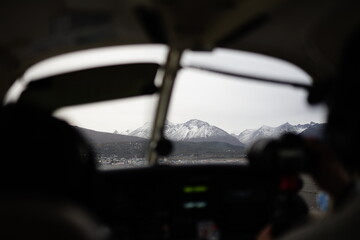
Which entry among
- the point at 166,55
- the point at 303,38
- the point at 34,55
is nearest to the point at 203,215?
the point at 166,55

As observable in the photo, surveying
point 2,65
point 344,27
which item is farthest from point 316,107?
point 2,65

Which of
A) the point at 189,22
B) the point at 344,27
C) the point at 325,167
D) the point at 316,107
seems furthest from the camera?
the point at 189,22

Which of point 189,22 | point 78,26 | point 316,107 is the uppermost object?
point 189,22

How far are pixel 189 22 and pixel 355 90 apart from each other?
1.22 metres

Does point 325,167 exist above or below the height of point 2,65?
below

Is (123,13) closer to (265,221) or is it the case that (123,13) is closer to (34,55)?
(34,55)

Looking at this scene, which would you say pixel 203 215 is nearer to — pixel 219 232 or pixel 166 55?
pixel 219 232

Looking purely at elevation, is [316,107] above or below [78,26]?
below

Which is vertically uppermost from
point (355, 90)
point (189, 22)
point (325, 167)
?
point (189, 22)

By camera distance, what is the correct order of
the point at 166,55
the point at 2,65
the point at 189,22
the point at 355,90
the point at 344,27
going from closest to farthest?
the point at 355,90
the point at 344,27
the point at 189,22
the point at 2,65
the point at 166,55

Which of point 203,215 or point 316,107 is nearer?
point 316,107

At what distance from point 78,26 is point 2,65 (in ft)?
2.59

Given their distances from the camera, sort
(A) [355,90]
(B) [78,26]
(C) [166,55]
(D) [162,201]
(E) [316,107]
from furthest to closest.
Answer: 1. (D) [162,201]
2. (C) [166,55]
3. (E) [316,107]
4. (B) [78,26]
5. (A) [355,90]

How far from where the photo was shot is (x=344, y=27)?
1.68 m
